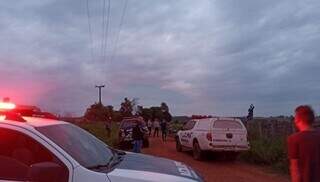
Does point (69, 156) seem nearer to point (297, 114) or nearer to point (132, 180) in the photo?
point (132, 180)

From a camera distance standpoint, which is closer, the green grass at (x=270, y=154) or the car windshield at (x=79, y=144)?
the car windshield at (x=79, y=144)

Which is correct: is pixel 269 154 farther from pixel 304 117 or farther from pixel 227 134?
pixel 304 117

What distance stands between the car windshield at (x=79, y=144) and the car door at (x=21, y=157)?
6.6 inches

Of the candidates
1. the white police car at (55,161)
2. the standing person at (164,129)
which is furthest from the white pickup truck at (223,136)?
the standing person at (164,129)

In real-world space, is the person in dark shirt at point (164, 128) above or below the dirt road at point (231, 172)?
above

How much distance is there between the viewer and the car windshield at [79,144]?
6.03 m

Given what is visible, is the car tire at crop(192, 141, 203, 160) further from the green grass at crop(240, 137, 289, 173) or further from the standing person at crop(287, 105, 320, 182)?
the standing person at crop(287, 105, 320, 182)

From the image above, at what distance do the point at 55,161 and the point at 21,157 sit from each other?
49 cm

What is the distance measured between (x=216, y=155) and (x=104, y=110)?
2201 inches

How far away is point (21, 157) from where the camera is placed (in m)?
6.11

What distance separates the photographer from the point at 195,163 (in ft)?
75.9

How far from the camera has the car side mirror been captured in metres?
5.38

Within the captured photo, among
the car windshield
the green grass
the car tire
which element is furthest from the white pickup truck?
the car windshield

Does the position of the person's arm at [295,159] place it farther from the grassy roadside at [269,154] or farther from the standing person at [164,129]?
the standing person at [164,129]
